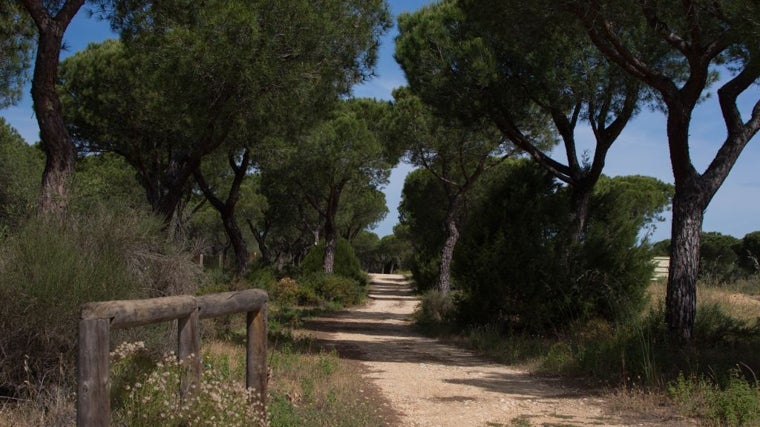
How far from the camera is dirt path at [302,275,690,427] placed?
6.81 meters

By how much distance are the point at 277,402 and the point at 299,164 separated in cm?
2211

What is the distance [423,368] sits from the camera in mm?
10414

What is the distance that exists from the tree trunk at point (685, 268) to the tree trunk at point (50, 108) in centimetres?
825

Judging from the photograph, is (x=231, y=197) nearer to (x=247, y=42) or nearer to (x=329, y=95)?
(x=329, y=95)

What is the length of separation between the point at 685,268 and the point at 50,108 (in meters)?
8.91

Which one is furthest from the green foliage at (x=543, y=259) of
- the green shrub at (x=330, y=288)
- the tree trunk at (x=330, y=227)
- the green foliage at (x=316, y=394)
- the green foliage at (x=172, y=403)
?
the tree trunk at (x=330, y=227)

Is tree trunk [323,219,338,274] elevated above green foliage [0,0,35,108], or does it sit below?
below

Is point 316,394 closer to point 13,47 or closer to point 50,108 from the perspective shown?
point 50,108

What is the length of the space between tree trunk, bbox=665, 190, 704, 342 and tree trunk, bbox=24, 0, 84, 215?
8246 millimetres

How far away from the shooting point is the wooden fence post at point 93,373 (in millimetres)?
3543

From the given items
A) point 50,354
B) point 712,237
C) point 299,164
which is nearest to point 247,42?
point 50,354

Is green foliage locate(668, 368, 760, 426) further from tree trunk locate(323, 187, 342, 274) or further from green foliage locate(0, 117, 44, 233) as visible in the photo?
tree trunk locate(323, 187, 342, 274)

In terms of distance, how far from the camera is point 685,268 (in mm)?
9273

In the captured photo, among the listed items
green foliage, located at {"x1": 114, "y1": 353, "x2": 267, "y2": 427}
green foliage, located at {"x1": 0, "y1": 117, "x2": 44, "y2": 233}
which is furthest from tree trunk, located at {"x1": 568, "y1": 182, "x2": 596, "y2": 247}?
green foliage, located at {"x1": 114, "y1": 353, "x2": 267, "y2": 427}
